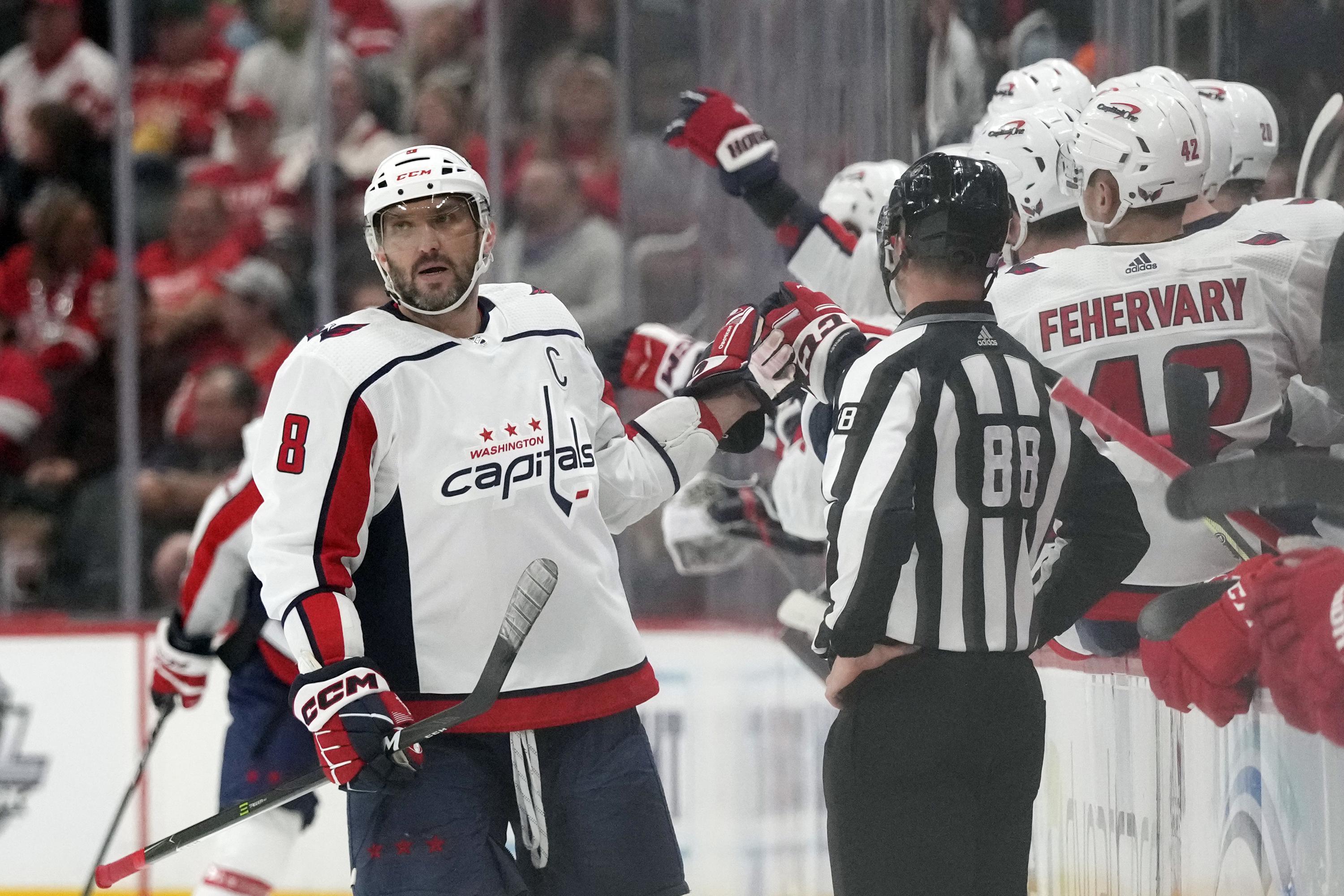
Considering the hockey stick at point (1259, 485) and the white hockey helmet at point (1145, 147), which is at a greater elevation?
the white hockey helmet at point (1145, 147)

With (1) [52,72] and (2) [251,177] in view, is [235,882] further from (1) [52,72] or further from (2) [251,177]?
(1) [52,72]

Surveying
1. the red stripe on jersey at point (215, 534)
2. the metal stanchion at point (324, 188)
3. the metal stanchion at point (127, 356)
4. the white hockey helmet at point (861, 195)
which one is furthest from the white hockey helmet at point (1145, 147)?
the metal stanchion at point (127, 356)

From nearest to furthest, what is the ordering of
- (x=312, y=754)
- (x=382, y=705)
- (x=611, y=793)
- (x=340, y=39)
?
(x=382, y=705), (x=611, y=793), (x=312, y=754), (x=340, y=39)

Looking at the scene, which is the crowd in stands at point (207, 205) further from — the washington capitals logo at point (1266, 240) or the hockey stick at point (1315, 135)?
the hockey stick at point (1315, 135)

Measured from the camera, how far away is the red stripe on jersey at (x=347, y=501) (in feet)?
7.09

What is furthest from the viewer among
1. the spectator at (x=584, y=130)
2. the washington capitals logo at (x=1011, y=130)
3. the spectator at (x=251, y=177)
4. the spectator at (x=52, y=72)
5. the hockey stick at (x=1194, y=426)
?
the spectator at (x=52, y=72)

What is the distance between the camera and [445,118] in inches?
232

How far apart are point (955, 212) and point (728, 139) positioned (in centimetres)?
97

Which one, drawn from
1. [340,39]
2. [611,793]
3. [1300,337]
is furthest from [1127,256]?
[340,39]

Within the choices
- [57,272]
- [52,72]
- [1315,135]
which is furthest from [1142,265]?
[52,72]

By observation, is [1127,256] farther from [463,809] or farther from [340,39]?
[340,39]

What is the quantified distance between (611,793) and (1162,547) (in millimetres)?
737

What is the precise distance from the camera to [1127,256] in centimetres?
218

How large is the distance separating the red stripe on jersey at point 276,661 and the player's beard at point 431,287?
1.55 metres
